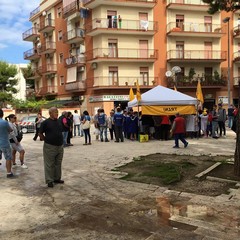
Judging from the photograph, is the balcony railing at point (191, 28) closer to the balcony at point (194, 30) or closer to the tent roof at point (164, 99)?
the balcony at point (194, 30)

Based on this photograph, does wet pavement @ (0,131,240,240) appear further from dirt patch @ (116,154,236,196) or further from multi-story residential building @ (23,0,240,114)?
multi-story residential building @ (23,0,240,114)

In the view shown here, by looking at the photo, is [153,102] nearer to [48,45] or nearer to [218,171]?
[218,171]

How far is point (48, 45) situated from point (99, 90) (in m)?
12.9

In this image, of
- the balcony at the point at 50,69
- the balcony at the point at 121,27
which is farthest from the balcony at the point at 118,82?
the balcony at the point at 50,69

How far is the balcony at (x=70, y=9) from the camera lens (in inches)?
1504

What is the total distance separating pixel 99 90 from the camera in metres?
36.7

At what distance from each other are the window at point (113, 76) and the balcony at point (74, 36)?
209 inches

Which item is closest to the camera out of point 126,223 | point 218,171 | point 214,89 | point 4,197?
point 126,223

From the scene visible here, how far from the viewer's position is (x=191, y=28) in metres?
38.3

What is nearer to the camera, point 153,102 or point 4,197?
point 4,197

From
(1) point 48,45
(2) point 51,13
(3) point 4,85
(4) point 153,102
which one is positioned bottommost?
(4) point 153,102

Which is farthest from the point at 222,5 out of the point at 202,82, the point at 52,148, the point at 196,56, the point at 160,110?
the point at 196,56

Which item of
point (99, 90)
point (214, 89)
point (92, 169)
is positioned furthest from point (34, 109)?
point (92, 169)

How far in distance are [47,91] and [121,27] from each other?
15248 mm
